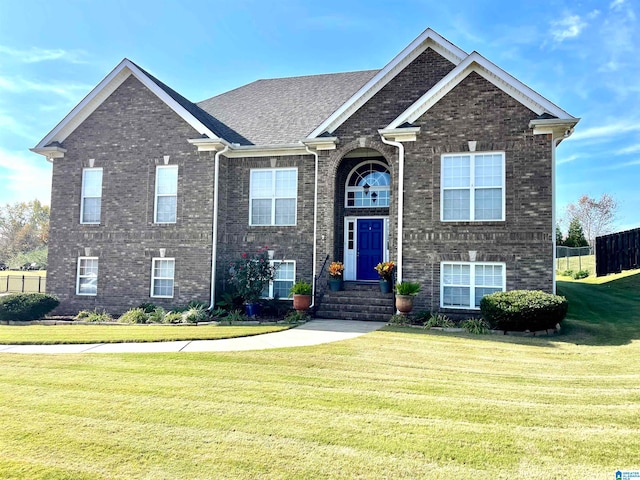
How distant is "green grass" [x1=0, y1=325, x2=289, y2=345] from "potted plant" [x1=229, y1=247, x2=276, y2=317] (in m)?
2.00

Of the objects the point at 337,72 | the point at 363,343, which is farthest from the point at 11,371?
the point at 337,72

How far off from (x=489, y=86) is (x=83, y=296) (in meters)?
16.0

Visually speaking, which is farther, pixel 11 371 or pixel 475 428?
pixel 11 371

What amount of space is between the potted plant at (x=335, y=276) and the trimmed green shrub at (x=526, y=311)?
503 cm

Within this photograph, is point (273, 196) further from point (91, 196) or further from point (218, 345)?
point (218, 345)

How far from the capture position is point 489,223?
13.7 metres

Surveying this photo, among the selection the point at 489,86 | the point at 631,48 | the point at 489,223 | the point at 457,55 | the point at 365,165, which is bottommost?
the point at 489,223

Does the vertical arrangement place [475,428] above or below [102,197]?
below

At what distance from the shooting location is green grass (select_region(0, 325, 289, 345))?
10470 millimetres

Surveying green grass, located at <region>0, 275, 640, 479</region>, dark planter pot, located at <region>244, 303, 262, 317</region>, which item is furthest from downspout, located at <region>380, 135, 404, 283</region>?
green grass, located at <region>0, 275, 640, 479</region>

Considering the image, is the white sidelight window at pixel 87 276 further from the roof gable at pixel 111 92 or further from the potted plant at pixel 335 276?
the potted plant at pixel 335 276

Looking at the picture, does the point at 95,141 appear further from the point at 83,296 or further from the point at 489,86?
the point at 489,86

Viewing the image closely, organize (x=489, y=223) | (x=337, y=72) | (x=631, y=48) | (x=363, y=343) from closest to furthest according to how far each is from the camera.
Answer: (x=363, y=343), (x=489, y=223), (x=631, y=48), (x=337, y=72)

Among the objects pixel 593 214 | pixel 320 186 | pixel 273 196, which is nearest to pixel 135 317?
pixel 273 196
